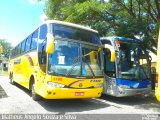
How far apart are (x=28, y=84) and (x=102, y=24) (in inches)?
226

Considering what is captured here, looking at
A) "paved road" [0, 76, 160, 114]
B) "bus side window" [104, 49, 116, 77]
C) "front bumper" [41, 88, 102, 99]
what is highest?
"bus side window" [104, 49, 116, 77]

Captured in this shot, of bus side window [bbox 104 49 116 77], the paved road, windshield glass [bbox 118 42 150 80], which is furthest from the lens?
bus side window [bbox 104 49 116 77]

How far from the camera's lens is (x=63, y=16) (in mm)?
17344

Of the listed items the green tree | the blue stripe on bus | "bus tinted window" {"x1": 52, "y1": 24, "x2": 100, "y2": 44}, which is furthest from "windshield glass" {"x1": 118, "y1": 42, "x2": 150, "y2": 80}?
the green tree

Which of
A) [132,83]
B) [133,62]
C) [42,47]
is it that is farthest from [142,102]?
[42,47]

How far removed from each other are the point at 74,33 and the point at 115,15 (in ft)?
18.3

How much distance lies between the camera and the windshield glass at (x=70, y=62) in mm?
9734

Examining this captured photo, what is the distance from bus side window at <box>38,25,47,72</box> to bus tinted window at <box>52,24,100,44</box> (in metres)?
0.56

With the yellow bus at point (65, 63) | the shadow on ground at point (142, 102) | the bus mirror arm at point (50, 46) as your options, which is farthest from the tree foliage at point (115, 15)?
the bus mirror arm at point (50, 46)

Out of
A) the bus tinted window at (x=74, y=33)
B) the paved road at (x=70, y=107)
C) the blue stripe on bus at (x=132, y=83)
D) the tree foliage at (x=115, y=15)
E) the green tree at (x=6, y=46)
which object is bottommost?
the paved road at (x=70, y=107)

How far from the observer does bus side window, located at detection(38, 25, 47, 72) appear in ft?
33.2

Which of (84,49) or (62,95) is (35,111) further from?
(84,49)

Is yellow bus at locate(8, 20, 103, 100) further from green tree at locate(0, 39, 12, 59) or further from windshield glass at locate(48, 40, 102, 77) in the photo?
green tree at locate(0, 39, 12, 59)

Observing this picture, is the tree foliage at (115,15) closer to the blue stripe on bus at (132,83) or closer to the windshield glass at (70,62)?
the blue stripe on bus at (132,83)
